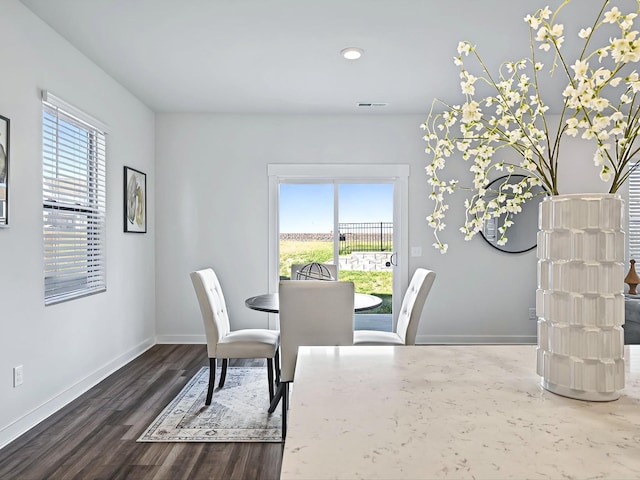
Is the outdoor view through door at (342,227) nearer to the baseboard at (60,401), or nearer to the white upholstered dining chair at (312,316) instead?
the baseboard at (60,401)

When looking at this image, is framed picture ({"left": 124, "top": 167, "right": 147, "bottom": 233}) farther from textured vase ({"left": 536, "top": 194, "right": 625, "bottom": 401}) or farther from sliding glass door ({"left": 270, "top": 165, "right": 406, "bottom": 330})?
textured vase ({"left": 536, "top": 194, "right": 625, "bottom": 401})

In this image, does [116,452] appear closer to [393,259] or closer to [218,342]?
[218,342]

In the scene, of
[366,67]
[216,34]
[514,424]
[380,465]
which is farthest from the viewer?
[366,67]

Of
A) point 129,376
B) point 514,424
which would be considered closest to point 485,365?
point 514,424

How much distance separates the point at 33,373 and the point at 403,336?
8.27ft

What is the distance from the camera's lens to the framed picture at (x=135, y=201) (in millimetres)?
4266

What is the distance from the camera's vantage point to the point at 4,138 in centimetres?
257

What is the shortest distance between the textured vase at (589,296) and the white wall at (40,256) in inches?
112

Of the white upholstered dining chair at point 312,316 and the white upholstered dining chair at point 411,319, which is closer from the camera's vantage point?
the white upholstered dining chair at point 312,316

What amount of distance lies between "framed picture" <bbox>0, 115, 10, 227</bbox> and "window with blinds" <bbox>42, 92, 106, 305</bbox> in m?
0.38

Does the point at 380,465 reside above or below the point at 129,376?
above

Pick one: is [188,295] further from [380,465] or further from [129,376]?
[380,465]

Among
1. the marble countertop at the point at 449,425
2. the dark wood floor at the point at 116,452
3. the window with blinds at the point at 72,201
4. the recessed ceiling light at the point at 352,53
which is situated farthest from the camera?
the recessed ceiling light at the point at 352,53

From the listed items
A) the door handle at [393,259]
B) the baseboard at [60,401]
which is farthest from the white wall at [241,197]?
the baseboard at [60,401]
